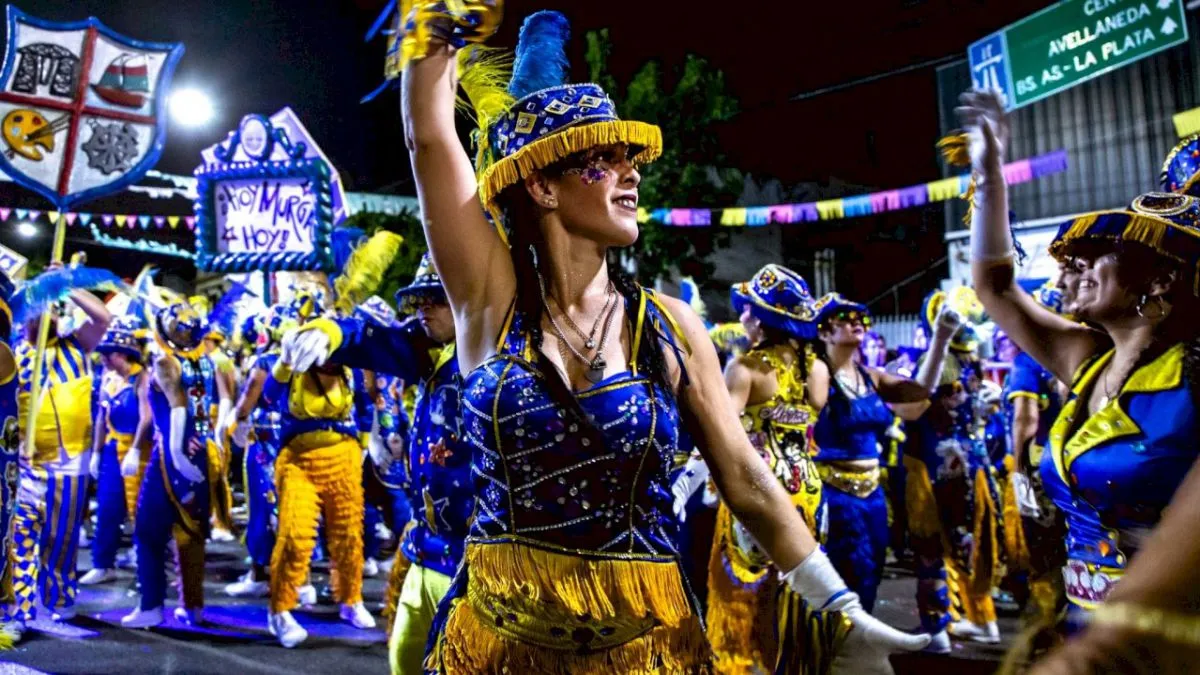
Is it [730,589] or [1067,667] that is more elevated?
[1067,667]

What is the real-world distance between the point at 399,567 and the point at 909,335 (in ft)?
55.2

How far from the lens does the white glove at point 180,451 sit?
666 centimetres

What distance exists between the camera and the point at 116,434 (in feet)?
26.9

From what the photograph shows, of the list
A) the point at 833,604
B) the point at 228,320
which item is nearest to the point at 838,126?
the point at 228,320

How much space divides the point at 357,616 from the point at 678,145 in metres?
10.7

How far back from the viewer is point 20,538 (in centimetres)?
618

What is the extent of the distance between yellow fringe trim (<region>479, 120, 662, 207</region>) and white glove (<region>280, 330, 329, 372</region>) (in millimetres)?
1964

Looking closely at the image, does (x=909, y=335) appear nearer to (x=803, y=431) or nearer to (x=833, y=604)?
(x=803, y=431)

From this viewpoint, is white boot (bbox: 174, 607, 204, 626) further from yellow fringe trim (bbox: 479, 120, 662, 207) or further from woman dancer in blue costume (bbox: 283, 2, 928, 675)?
yellow fringe trim (bbox: 479, 120, 662, 207)

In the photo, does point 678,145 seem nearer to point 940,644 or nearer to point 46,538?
point 940,644

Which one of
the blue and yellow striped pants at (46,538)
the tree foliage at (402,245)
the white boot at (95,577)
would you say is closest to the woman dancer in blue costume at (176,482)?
the blue and yellow striped pants at (46,538)

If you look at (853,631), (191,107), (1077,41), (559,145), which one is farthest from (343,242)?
(191,107)

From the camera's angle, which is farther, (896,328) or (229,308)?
(896,328)

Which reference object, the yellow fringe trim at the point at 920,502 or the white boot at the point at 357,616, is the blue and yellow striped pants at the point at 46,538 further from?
the yellow fringe trim at the point at 920,502
